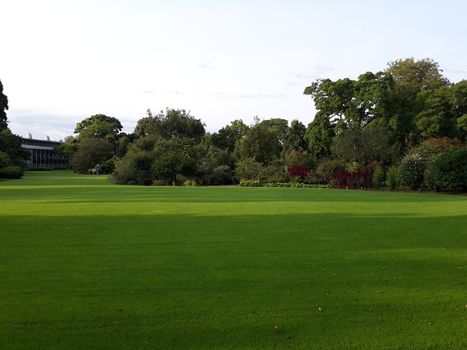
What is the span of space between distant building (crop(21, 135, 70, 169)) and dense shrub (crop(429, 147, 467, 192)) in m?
94.4

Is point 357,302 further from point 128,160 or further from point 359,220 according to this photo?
point 128,160

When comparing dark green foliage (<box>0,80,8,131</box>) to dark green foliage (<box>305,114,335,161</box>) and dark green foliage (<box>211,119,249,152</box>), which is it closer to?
dark green foliage (<box>211,119,249,152</box>)

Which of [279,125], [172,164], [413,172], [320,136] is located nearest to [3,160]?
[172,164]

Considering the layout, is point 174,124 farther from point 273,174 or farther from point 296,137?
point 273,174

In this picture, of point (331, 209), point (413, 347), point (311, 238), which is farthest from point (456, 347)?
point (331, 209)

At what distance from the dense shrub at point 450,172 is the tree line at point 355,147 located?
2.1 inches

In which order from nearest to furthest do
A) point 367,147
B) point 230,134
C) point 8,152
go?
point 367,147 → point 8,152 → point 230,134

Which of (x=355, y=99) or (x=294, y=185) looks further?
(x=355, y=99)

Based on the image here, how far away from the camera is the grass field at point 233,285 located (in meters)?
5.31

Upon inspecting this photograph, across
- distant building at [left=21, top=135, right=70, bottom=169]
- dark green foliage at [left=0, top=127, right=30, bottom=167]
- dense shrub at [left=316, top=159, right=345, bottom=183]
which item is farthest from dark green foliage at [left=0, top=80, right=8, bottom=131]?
dense shrub at [left=316, top=159, right=345, bottom=183]

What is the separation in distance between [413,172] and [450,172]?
281 centimetres

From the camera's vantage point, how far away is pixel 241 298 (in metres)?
6.66

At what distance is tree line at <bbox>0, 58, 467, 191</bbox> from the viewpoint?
34.5 m

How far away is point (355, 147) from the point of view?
41656mm
